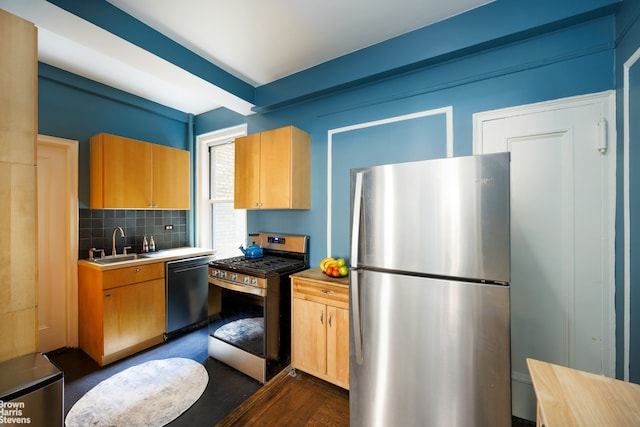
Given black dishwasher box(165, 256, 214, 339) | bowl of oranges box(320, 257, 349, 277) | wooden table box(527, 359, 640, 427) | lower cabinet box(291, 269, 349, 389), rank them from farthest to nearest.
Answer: black dishwasher box(165, 256, 214, 339) → bowl of oranges box(320, 257, 349, 277) → lower cabinet box(291, 269, 349, 389) → wooden table box(527, 359, 640, 427)

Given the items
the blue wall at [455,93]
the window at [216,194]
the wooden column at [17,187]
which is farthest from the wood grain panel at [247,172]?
the wooden column at [17,187]

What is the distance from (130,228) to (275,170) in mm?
2099

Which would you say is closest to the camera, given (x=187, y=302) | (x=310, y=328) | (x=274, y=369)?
(x=310, y=328)

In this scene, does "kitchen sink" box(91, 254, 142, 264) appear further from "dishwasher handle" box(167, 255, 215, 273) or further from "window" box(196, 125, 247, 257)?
"window" box(196, 125, 247, 257)

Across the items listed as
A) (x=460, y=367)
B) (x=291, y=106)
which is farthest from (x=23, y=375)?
(x=291, y=106)

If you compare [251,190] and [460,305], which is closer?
[460,305]

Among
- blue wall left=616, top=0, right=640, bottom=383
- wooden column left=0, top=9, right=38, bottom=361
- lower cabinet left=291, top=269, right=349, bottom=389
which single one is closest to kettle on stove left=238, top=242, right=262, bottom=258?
lower cabinet left=291, top=269, right=349, bottom=389

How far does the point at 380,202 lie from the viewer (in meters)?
1.43

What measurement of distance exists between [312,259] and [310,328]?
0.75 metres

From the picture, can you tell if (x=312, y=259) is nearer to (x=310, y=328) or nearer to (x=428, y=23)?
(x=310, y=328)

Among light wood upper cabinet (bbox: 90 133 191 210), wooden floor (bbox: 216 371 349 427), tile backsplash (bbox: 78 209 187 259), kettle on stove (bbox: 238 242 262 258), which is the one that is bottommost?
wooden floor (bbox: 216 371 349 427)

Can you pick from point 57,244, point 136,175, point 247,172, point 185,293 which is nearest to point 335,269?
point 247,172

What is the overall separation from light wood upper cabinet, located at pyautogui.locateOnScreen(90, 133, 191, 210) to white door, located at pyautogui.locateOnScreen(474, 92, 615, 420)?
3468 mm

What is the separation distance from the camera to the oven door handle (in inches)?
84.0
